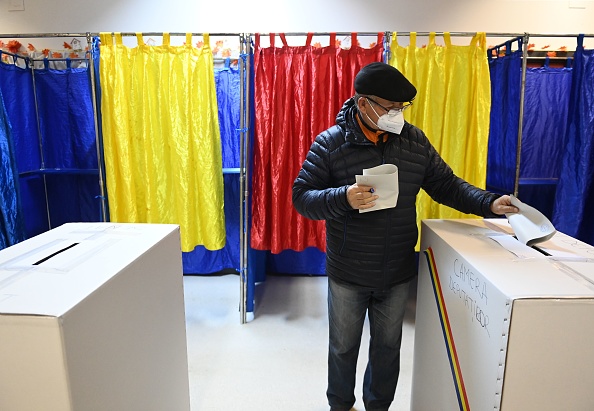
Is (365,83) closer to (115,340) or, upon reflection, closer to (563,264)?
(563,264)

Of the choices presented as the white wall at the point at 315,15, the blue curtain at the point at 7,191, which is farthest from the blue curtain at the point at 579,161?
the blue curtain at the point at 7,191

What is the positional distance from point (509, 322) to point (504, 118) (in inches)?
75.8

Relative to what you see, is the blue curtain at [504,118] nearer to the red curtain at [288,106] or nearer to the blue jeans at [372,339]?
the red curtain at [288,106]

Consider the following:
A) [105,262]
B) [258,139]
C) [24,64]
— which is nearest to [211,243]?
[258,139]

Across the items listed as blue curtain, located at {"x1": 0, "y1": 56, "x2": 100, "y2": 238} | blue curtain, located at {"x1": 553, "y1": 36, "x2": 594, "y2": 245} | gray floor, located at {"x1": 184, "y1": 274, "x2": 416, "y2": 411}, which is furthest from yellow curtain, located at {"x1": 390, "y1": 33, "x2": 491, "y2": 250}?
blue curtain, located at {"x1": 0, "y1": 56, "x2": 100, "y2": 238}

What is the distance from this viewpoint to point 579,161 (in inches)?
90.6

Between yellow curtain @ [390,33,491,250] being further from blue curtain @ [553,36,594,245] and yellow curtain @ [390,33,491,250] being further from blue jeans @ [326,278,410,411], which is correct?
blue jeans @ [326,278,410,411]

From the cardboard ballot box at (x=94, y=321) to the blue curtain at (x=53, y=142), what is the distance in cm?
193

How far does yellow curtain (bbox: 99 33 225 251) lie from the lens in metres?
2.24

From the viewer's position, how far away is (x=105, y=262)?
978 millimetres

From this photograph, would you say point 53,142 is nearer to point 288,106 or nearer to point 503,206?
point 288,106

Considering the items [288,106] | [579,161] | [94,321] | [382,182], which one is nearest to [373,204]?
[382,182]

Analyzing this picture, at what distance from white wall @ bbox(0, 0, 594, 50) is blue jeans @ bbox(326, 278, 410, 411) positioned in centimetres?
227

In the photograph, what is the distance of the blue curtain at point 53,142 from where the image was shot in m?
2.85
